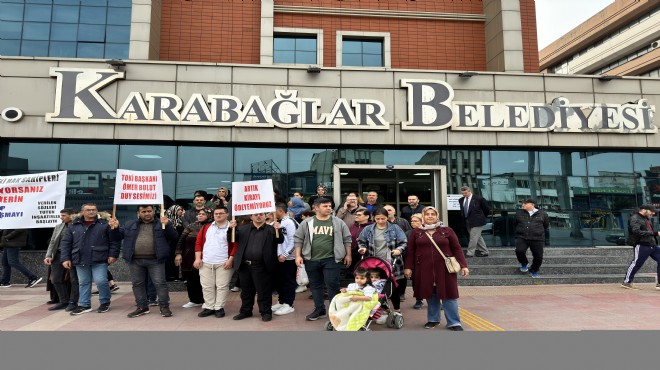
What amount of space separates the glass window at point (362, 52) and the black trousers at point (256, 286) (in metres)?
10.7

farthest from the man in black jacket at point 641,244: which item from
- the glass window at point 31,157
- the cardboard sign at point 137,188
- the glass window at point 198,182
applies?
the glass window at point 31,157

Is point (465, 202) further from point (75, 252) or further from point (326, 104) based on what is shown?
point (75, 252)

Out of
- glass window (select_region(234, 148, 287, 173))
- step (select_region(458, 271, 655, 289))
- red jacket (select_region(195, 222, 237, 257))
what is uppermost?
glass window (select_region(234, 148, 287, 173))

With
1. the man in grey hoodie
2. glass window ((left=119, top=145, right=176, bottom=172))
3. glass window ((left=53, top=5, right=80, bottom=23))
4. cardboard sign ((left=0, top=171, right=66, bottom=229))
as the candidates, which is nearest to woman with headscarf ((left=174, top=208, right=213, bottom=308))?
the man in grey hoodie

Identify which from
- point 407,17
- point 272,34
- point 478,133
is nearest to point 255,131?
point 272,34

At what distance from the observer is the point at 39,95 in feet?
37.3

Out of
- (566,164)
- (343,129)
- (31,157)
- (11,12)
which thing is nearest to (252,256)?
(343,129)

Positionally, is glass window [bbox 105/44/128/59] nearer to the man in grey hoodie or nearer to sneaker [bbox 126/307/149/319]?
sneaker [bbox 126/307/149/319]

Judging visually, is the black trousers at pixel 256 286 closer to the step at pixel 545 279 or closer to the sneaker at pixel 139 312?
the sneaker at pixel 139 312

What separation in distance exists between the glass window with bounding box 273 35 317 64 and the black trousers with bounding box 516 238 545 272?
966 cm

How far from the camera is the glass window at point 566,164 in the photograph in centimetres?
1304

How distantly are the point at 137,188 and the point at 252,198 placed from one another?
2120 millimetres

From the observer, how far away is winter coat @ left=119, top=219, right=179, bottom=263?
6.79 metres

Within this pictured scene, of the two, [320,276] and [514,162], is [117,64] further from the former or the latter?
[514,162]
